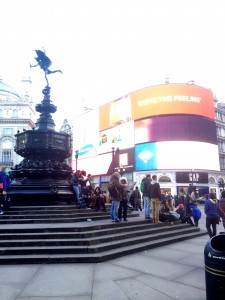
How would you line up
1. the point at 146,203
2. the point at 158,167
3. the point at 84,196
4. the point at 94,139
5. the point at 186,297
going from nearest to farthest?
the point at 186,297 < the point at 146,203 < the point at 84,196 < the point at 158,167 < the point at 94,139

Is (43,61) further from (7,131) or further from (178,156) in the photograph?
(7,131)

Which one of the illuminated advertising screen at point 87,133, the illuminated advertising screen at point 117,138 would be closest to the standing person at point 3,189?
the illuminated advertising screen at point 117,138

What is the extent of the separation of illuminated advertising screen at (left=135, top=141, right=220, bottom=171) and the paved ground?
36124 mm

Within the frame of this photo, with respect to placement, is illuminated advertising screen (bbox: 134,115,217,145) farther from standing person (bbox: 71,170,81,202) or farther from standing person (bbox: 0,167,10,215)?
standing person (bbox: 0,167,10,215)

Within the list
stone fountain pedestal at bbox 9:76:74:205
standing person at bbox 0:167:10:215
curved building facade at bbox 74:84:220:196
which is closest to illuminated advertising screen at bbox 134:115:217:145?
curved building facade at bbox 74:84:220:196

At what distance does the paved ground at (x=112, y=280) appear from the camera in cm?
383

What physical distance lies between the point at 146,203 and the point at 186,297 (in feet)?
21.0

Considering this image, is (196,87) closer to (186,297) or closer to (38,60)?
(38,60)

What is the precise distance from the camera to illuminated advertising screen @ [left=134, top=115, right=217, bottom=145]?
42312mm

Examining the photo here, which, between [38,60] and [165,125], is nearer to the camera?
[38,60]

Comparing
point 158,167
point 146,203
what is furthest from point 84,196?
point 158,167

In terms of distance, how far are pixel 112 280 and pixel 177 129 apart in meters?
40.0

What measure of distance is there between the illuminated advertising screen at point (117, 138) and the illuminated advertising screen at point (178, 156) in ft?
16.9

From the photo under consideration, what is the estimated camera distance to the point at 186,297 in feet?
12.4
